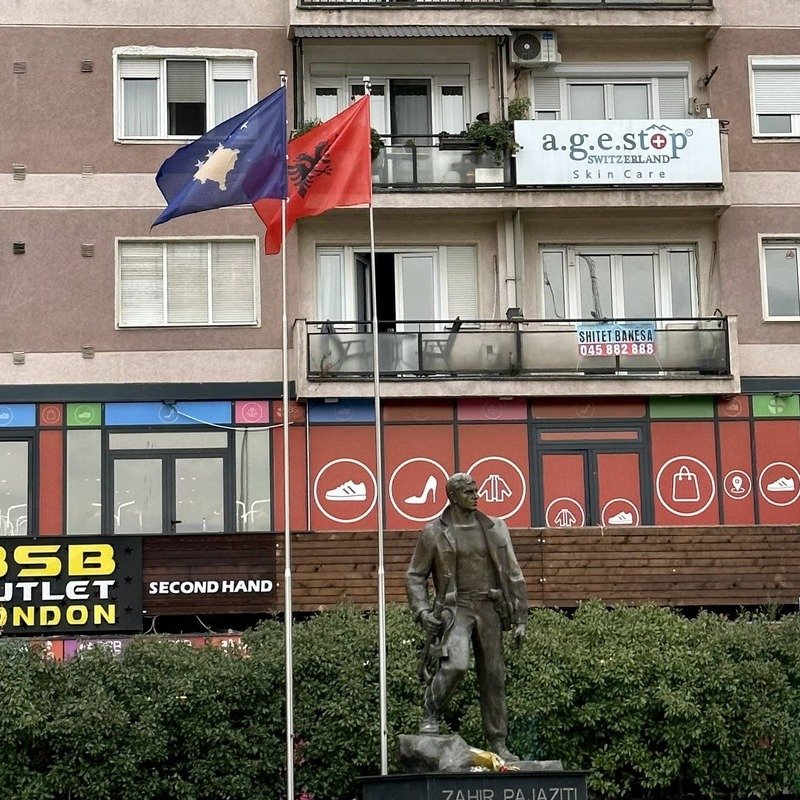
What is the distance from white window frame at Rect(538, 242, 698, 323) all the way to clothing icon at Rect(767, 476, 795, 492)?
353 centimetres

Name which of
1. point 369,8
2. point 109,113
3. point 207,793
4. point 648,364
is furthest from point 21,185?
point 207,793

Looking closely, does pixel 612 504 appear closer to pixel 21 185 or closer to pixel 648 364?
pixel 648 364

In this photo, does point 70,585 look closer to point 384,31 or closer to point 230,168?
point 230,168

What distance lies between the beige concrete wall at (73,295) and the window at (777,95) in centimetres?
1023

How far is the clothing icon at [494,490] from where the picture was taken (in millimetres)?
34875

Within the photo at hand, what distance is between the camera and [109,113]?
3541 centimetres

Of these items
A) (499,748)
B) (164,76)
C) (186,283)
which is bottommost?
(499,748)

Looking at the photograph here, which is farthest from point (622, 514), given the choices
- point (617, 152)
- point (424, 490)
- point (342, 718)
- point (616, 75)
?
point (342, 718)

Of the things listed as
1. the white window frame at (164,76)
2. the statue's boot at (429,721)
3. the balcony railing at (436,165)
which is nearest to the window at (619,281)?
the balcony railing at (436,165)

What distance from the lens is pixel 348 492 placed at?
114ft

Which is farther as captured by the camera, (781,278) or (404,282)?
(781,278)

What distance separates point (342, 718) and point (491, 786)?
22.6 feet

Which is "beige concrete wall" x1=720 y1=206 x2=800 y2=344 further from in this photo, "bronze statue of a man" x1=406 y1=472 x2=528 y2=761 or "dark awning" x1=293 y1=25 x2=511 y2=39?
"bronze statue of a man" x1=406 y1=472 x2=528 y2=761

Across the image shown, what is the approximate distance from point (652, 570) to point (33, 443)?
36.9ft
